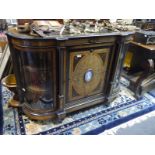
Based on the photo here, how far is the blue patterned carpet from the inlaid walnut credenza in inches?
4.2

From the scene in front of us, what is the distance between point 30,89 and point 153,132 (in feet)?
4.50

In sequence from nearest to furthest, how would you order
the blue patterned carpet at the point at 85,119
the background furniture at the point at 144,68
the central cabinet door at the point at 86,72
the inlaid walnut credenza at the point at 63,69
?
the inlaid walnut credenza at the point at 63,69 → the central cabinet door at the point at 86,72 → the blue patterned carpet at the point at 85,119 → the background furniture at the point at 144,68

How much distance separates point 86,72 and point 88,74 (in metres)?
0.04

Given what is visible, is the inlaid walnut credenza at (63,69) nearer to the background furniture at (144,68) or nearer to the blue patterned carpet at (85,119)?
the blue patterned carpet at (85,119)

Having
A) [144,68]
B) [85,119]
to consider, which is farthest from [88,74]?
[144,68]

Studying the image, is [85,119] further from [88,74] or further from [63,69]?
[63,69]

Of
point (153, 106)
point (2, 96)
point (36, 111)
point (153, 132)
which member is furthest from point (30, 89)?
point (153, 106)

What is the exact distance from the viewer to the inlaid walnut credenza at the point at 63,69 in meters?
1.33

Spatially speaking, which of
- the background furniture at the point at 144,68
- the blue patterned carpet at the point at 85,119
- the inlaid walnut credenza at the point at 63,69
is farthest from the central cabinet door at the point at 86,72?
the background furniture at the point at 144,68

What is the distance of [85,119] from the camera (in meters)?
1.79

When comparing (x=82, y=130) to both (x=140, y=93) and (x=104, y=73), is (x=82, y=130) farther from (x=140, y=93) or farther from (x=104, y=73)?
(x=140, y=93)

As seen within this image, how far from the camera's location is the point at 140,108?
202 cm

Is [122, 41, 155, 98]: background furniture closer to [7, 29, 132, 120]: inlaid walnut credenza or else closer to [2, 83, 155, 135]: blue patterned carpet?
[2, 83, 155, 135]: blue patterned carpet

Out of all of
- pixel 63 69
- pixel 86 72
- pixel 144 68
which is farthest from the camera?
pixel 144 68
